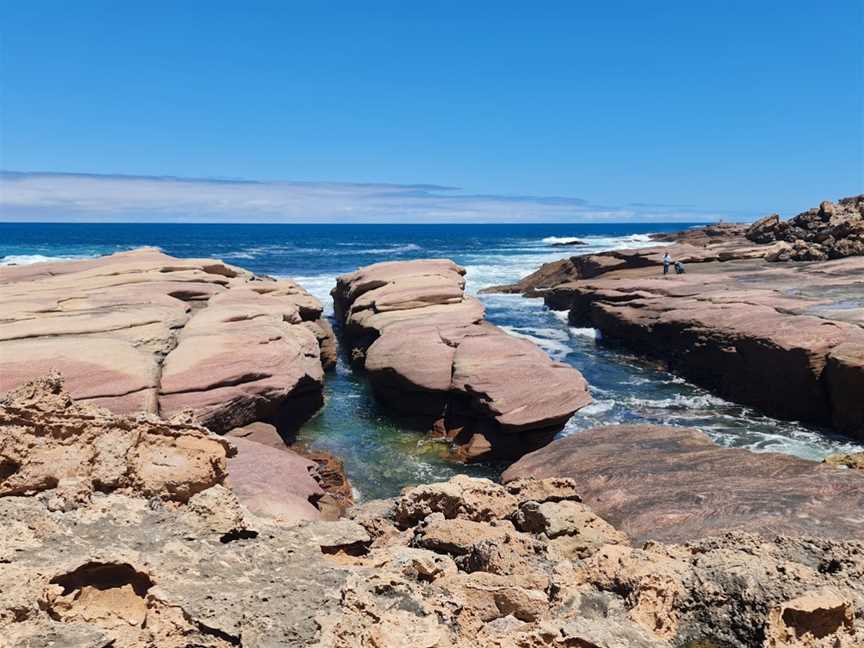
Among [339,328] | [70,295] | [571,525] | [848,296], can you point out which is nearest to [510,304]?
[339,328]

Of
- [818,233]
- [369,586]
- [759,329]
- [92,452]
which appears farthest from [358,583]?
[818,233]

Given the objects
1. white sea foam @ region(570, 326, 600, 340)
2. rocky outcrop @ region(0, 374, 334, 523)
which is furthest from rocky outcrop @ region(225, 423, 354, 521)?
white sea foam @ region(570, 326, 600, 340)

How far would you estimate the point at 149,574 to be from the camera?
13.4ft

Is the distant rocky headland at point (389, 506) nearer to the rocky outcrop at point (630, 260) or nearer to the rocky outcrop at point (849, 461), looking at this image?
the rocky outcrop at point (849, 461)

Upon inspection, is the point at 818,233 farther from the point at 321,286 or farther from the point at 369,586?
the point at 369,586

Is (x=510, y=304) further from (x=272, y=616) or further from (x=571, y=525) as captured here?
(x=272, y=616)

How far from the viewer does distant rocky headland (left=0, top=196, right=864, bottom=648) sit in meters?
3.93

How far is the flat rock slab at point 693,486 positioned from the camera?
654 centimetres

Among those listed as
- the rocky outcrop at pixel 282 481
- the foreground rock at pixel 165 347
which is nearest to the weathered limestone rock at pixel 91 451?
the rocky outcrop at pixel 282 481

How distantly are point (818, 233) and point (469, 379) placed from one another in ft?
91.7

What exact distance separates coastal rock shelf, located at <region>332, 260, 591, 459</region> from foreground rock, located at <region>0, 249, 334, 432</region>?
2.00 meters

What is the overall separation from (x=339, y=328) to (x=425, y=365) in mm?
12777

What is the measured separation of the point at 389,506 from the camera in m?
7.20

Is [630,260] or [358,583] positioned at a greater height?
[630,260]
